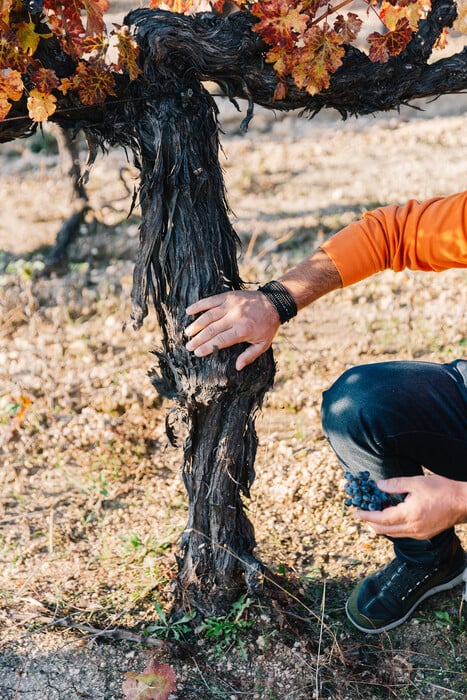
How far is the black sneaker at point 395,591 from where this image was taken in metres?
2.35

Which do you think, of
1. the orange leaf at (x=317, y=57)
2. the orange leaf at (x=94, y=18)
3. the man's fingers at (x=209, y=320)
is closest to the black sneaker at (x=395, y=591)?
the man's fingers at (x=209, y=320)

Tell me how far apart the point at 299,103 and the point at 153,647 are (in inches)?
66.8

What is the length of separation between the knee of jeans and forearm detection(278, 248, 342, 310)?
0.31 m

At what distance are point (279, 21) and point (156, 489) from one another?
6.38 feet

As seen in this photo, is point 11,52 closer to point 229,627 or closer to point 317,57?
point 317,57

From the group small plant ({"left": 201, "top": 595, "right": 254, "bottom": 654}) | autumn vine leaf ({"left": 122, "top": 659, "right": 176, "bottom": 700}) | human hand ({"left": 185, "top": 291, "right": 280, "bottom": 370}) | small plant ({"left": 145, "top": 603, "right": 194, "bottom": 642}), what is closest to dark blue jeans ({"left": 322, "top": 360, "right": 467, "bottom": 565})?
human hand ({"left": 185, "top": 291, "right": 280, "bottom": 370})

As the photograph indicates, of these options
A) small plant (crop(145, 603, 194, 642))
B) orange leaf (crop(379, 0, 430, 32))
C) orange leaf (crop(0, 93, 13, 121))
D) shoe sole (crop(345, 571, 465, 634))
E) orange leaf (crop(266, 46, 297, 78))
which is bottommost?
small plant (crop(145, 603, 194, 642))

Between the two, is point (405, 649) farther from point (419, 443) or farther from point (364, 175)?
point (364, 175)

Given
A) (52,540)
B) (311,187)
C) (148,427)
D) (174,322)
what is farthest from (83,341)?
(311,187)

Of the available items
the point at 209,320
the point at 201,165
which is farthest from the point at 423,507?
the point at 201,165

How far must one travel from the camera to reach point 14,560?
9.00 ft

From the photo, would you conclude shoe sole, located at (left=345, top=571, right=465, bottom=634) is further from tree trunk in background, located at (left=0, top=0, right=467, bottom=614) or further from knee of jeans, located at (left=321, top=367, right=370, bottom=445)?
knee of jeans, located at (left=321, top=367, right=370, bottom=445)

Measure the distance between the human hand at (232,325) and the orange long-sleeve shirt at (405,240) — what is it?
0.35 meters

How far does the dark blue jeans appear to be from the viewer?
228cm
